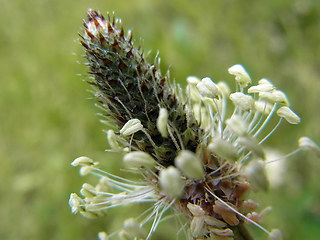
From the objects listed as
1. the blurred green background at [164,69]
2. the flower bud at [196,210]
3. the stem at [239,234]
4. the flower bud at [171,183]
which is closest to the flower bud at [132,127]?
the flower bud at [171,183]

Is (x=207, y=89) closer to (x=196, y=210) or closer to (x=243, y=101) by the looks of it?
(x=243, y=101)

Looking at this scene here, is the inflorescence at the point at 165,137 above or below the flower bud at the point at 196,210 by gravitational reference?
above

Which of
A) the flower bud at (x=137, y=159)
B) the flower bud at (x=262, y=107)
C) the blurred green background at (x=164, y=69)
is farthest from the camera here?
the blurred green background at (x=164, y=69)

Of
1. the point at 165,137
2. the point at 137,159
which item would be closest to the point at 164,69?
the point at 165,137

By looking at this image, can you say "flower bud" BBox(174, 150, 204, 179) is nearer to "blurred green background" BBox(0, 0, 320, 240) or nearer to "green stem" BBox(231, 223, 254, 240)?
"green stem" BBox(231, 223, 254, 240)

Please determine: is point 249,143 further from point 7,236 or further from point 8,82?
point 8,82

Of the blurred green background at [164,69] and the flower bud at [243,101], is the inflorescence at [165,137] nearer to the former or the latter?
the flower bud at [243,101]
